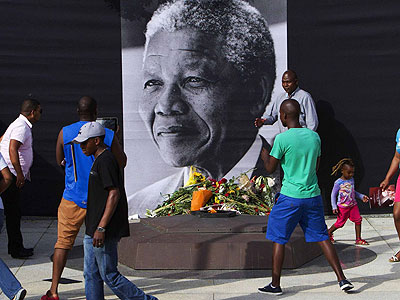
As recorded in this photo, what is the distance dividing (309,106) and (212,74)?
4.85ft

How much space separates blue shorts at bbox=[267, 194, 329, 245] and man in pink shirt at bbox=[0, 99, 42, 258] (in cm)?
271

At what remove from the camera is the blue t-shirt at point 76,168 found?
19.0ft

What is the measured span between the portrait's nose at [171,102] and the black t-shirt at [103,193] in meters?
4.24

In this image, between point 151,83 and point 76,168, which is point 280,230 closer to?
point 76,168

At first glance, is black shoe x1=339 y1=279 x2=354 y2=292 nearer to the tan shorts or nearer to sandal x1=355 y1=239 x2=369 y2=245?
sandal x1=355 y1=239 x2=369 y2=245

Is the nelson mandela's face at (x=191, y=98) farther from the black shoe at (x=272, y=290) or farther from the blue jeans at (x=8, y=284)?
the blue jeans at (x=8, y=284)

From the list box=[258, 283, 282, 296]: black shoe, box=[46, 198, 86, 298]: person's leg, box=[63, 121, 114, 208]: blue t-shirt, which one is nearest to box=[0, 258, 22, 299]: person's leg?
box=[46, 198, 86, 298]: person's leg

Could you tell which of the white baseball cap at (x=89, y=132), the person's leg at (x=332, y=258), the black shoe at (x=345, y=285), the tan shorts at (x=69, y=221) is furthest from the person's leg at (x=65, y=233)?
the black shoe at (x=345, y=285)

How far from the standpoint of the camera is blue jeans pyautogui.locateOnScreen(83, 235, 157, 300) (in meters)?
5.24

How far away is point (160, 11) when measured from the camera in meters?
9.41

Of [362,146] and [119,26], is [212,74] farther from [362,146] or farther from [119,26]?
[362,146]

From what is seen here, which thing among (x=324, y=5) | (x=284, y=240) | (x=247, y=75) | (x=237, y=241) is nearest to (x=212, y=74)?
(x=247, y=75)

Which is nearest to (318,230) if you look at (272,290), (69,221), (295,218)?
(295,218)

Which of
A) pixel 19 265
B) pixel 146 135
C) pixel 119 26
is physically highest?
pixel 119 26
